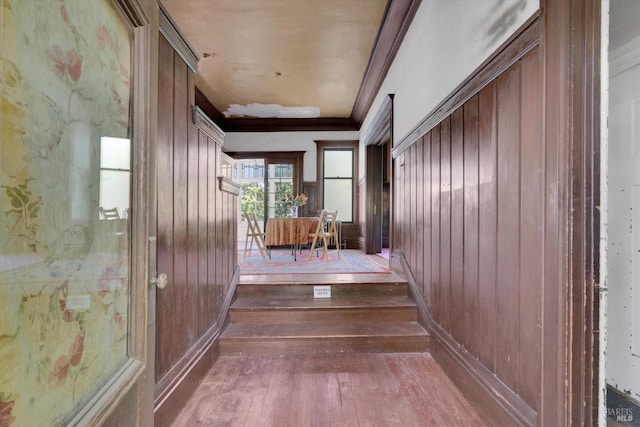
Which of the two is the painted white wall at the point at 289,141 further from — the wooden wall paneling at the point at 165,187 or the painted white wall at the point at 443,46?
the wooden wall paneling at the point at 165,187

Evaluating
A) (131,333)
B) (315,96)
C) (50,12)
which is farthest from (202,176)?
(315,96)

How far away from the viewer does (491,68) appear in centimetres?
152

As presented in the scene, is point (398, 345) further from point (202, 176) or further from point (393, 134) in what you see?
point (393, 134)

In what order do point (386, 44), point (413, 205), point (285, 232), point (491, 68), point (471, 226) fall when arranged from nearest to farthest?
1. point (491, 68)
2. point (471, 226)
3. point (413, 205)
4. point (386, 44)
5. point (285, 232)

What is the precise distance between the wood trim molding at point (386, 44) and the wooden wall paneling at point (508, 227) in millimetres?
1787

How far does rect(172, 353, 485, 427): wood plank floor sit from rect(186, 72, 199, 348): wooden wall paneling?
15.3 inches

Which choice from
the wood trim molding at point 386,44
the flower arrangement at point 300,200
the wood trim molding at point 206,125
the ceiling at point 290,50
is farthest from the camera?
the flower arrangement at point 300,200

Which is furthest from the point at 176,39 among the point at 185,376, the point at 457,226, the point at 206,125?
the point at 457,226

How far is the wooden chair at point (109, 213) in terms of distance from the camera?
0.78 meters

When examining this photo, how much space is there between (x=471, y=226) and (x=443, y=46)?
4.27ft

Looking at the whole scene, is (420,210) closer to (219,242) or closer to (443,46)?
(443,46)

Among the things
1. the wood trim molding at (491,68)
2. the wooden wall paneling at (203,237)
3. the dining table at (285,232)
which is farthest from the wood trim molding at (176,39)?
the dining table at (285,232)

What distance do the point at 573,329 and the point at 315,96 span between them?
16.2 ft

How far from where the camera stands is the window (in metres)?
6.57
